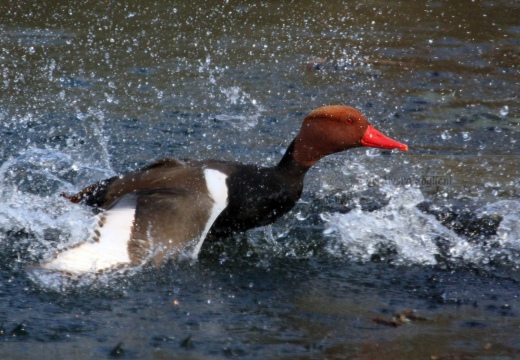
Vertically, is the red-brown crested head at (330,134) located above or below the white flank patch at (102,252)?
above

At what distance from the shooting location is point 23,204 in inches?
219

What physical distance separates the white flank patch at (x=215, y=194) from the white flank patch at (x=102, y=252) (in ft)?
1.39

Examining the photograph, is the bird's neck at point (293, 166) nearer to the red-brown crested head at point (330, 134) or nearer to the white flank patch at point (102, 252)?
the red-brown crested head at point (330, 134)

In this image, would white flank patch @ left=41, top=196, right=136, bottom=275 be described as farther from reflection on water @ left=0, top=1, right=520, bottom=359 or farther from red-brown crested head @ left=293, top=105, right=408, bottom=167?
red-brown crested head @ left=293, top=105, right=408, bottom=167

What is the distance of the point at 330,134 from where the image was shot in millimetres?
5035

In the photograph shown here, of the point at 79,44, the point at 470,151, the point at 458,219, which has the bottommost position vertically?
the point at 458,219

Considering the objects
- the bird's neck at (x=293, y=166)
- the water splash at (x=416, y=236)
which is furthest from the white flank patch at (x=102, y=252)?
the water splash at (x=416, y=236)

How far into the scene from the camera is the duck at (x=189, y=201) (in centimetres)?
442

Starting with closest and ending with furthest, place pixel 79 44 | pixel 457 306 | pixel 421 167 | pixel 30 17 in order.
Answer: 1. pixel 457 306
2. pixel 421 167
3. pixel 79 44
4. pixel 30 17

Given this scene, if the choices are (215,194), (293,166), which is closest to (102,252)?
(215,194)

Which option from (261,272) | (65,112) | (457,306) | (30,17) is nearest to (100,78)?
(65,112)

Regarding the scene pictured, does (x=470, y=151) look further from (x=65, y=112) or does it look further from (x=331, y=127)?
(x=65, y=112)

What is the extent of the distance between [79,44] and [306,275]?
5.73 meters

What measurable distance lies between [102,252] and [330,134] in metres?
1.56
